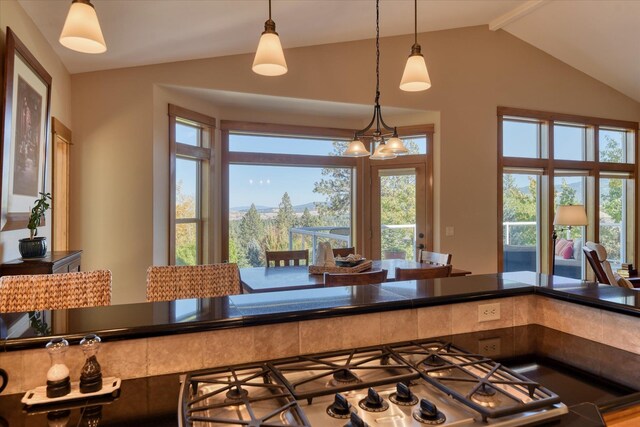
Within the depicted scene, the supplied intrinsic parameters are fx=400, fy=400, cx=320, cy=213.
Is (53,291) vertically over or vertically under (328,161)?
under

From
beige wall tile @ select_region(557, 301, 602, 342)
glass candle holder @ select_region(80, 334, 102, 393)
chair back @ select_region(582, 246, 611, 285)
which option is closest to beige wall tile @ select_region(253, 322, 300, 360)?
glass candle holder @ select_region(80, 334, 102, 393)

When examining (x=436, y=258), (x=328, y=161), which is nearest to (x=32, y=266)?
(x=436, y=258)

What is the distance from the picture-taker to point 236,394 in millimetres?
931

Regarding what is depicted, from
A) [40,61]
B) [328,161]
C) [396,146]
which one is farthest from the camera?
[328,161]

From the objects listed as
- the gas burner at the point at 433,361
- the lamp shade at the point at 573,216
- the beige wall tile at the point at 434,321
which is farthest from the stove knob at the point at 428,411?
the lamp shade at the point at 573,216

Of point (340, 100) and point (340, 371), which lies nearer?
point (340, 371)

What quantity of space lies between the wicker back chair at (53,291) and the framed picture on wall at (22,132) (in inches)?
27.4

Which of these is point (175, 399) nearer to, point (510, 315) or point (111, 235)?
point (510, 315)

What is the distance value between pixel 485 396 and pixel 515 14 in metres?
5.28

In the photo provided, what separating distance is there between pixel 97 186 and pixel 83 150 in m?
0.35

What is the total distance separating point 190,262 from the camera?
451 centimetres

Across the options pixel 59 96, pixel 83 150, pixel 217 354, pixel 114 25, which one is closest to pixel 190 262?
pixel 83 150

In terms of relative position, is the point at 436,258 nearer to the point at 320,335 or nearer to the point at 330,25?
the point at 330,25

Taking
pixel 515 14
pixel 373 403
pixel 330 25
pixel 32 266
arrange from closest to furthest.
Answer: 1. pixel 373 403
2. pixel 32 266
3. pixel 330 25
4. pixel 515 14
